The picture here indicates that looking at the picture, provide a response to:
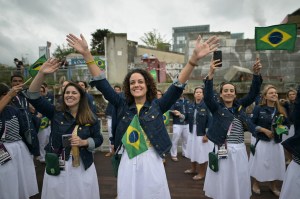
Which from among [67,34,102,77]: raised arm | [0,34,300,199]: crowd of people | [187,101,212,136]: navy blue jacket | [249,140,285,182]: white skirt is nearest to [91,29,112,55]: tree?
[187,101,212,136]: navy blue jacket

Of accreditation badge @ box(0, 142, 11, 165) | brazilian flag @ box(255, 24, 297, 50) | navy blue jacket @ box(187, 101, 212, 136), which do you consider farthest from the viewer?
navy blue jacket @ box(187, 101, 212, 136)

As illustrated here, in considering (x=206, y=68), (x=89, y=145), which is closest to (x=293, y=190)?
(x=89, y=145)

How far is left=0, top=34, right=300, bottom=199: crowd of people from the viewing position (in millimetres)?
2596

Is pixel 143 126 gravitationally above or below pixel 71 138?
above

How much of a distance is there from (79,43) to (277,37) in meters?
3.83

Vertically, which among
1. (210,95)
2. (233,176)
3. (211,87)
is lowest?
(233,176)

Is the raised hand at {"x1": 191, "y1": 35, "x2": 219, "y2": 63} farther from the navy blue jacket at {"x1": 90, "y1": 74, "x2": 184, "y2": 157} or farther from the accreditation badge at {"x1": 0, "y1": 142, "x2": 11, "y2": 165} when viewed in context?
the accreditation badge at {"x1": 0, "y1": 142, "x2": 11, "y2": 165}

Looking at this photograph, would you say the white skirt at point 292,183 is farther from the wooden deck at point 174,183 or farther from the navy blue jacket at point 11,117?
the navy blue jacket at point 11,117

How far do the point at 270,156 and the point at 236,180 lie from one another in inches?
64.7

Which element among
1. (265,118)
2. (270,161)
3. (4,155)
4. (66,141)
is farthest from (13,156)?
(270,161)

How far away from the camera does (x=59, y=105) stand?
11.2 ft

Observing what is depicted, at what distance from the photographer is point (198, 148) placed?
6.09 metres

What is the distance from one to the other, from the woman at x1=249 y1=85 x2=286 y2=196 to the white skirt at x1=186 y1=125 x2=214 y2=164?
1.22 meters

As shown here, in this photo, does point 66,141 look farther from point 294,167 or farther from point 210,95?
point 294,167
